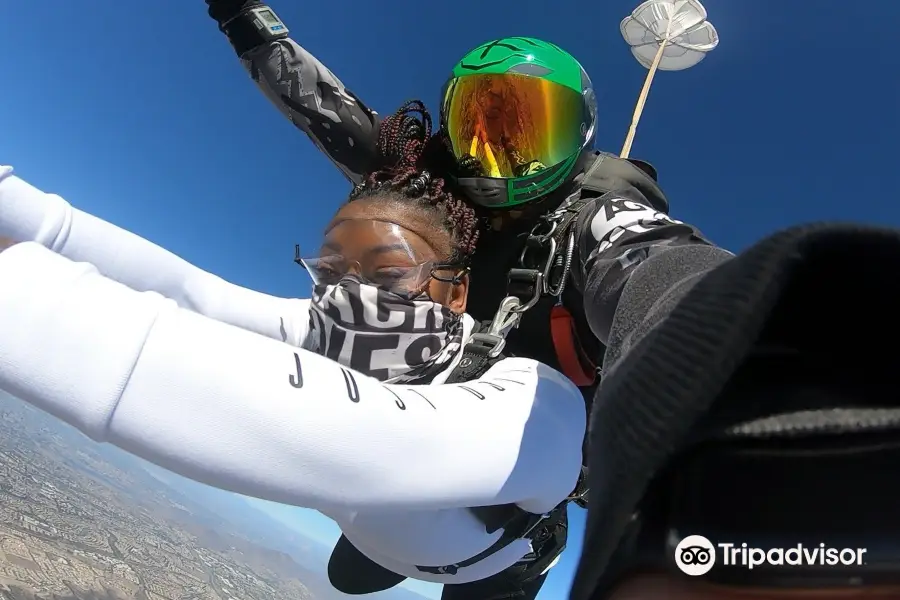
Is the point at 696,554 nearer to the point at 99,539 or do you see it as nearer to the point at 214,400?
the point at 214,400

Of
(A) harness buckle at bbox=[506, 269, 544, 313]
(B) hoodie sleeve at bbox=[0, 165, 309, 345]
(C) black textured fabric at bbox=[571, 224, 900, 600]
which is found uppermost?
(A) harness buckle at bbox=[506, 269, 544, 313]

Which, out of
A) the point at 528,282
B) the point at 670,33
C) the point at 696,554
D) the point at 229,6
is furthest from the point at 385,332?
the point at 670,33

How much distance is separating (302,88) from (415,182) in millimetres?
528

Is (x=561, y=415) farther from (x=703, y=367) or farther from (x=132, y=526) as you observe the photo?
(x=132, y=526)

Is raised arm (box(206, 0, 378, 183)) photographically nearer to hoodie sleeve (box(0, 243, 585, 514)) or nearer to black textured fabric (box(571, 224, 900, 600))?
hoodie sleeve (box(0, 243, 585, 514))

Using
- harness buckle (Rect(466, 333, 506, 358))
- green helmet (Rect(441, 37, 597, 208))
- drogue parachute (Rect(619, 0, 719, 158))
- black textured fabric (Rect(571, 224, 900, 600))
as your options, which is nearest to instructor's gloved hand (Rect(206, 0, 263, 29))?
green helmet (Rect(441, 37, 597, 208))

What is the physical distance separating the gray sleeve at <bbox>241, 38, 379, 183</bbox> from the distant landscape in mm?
45099

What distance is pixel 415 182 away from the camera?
1205mm

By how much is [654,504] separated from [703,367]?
93 millimetres

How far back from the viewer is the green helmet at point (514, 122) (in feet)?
4.20

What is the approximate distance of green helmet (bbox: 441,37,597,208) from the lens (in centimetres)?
128

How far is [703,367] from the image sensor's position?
0.25m

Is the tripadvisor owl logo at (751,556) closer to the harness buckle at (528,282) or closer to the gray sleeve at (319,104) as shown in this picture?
the harness buckle at (528,282)

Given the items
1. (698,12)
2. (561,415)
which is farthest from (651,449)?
(698,12)
